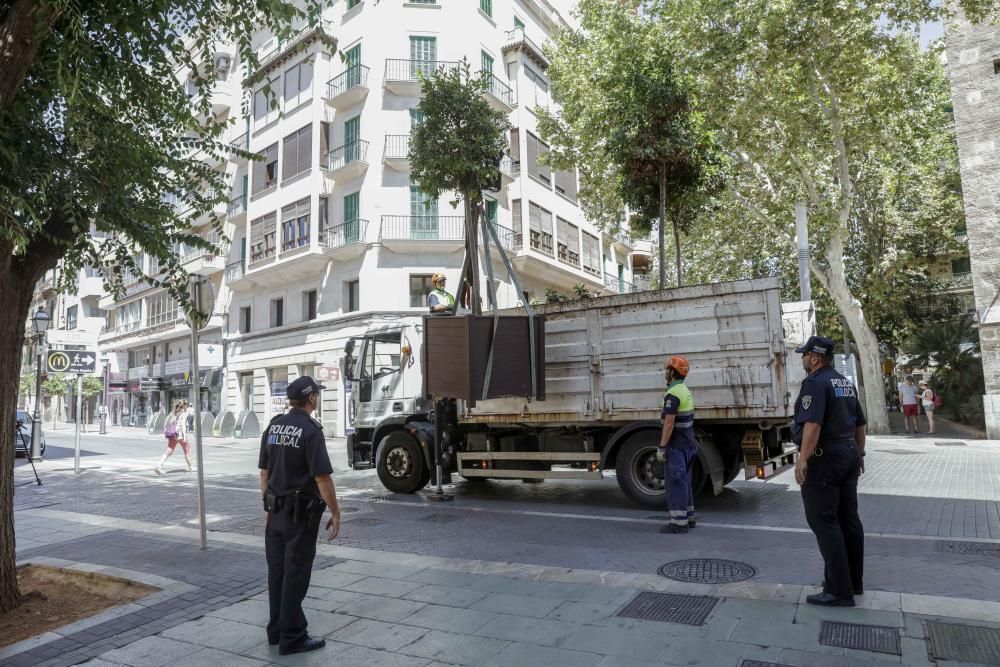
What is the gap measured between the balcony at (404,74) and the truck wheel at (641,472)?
2156 centimetres

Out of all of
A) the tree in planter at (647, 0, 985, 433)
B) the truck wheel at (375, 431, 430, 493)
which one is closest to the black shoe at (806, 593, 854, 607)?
the truck wheel at (375, 431, 430, 493)

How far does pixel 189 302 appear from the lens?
6.97 metres

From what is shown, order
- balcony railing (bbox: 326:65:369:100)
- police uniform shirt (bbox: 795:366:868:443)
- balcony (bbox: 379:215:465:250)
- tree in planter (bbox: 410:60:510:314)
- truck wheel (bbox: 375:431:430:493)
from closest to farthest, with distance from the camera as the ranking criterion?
police uniform shirt (bbox: 795:366:868:443)
tree in planter (bbox: 410:60:510:314)
truck wheel (bbox: 375:431:430:493)
balcony (bbox: 379:215:465:250)
balcony railing (bbox: 326:65:369:100)

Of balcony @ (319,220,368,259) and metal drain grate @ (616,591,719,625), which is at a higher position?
balcony @ (319,220,368,259)

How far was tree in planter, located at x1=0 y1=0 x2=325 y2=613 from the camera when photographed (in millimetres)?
4988

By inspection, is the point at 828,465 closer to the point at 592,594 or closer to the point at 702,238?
the point at 592,594

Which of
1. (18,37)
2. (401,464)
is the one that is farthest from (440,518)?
(18,37)

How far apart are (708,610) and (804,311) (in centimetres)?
630

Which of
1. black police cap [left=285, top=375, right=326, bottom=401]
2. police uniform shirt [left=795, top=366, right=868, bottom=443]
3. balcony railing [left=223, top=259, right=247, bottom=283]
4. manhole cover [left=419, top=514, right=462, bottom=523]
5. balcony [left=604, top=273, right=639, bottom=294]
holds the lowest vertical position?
manhole cover [left=419, top=514, right=462, bottom=523]

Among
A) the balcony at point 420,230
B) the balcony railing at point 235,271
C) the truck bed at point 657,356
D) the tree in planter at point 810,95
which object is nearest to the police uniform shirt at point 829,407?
the truck bed at point 657,356

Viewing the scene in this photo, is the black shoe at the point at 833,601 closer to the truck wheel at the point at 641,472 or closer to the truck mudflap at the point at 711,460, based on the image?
the truck mudflap at the point at 711,460

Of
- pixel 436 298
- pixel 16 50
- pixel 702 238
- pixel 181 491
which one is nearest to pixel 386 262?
pixel 702 238

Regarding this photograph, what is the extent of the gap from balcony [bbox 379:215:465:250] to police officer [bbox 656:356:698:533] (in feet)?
63.4

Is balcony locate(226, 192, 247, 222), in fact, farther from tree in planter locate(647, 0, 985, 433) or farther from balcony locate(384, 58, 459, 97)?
tree in planter locate(647, 0, 985, 433)
